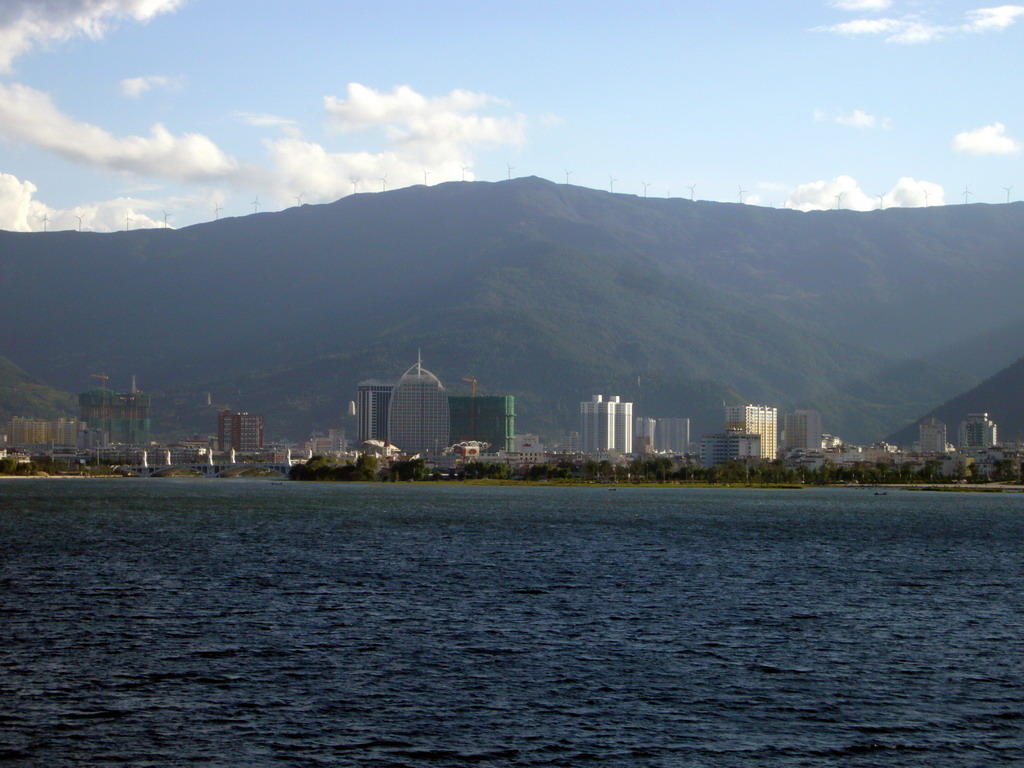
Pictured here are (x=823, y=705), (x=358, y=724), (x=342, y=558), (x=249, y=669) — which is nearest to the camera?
(x=358, y=724)

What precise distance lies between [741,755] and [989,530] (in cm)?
7587

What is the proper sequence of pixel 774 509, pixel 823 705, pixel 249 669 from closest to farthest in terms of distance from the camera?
pixel 823 705 → pixel 249 669 → pixel 774 509

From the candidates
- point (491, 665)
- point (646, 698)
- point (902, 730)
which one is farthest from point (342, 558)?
point (902, 730)

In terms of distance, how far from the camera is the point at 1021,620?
4528cm

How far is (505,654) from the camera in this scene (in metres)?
37.2


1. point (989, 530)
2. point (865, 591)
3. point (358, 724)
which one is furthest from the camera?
point (989, 530)

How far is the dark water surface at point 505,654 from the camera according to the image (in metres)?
27.8

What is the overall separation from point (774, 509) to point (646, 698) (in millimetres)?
100256

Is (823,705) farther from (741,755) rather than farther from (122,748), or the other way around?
(122,748)

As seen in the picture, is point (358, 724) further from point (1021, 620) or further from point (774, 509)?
point (774, 509)

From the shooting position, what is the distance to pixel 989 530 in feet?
318

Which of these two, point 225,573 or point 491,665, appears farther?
point 225,573

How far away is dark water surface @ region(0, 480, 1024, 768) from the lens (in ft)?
91.1

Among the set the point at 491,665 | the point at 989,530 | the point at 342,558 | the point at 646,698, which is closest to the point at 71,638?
the point at 491,665
